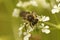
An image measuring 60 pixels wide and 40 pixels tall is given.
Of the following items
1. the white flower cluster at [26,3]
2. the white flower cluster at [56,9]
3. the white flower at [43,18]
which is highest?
the white flower cluster at [26,3]

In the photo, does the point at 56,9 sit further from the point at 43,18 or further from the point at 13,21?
the point at 13,21

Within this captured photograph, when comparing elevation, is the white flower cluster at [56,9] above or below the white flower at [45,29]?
above

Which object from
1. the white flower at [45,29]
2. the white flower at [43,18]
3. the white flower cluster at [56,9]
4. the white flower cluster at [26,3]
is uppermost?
the white flower cluster at [26,3]

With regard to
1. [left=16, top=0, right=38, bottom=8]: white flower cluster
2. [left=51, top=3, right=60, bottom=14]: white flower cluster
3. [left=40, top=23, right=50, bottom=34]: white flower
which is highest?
[left=16, top=0, right=38, bottom=8]: white flower cluster

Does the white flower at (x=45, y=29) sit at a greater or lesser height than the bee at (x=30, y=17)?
lesser

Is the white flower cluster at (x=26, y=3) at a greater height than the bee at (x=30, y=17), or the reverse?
the white flower cluster at (x=26, y=3)
